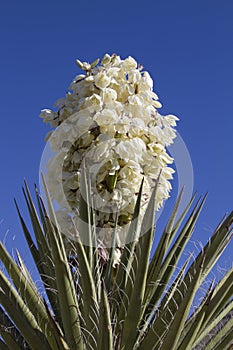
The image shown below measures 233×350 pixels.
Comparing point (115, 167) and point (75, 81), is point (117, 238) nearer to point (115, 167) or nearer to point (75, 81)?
point (115, 167)

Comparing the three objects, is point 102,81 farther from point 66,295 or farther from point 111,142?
point 66,295

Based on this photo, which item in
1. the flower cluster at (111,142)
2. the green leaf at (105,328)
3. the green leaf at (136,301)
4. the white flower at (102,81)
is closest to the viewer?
the green leaf at (105,328)

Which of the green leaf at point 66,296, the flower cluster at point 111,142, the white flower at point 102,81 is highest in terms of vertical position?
the white flower at point 102,81

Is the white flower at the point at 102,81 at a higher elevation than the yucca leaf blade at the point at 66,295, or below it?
higher

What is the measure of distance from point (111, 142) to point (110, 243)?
435 mm

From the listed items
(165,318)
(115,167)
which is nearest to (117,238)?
(115,167)

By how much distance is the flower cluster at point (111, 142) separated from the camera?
2.62 metres

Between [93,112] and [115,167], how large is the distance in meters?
0.30

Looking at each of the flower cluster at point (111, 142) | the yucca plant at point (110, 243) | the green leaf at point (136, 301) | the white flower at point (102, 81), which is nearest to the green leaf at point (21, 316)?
the yucca plant at point (110, 243)

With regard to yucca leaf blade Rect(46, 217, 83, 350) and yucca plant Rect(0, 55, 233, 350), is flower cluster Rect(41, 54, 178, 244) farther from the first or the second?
yucca leaf blade Rect(46, 217, 83, 350)

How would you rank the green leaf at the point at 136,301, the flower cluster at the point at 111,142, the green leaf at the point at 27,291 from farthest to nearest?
the flower cluster at the point at 111,142 < the green leaf at the point at 27,291 < the green leaf at the point at 136,301

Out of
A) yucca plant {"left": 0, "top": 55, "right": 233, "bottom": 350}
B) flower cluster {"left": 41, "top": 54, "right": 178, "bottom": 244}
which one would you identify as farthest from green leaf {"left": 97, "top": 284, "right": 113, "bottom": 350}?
flower cluster {"left": 41, "top": 54, "right": 178, "bottom": 244}

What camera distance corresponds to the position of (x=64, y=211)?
105 inches

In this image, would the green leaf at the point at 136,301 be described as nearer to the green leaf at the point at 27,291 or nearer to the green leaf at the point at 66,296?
the green leaf at the point at 66,296
